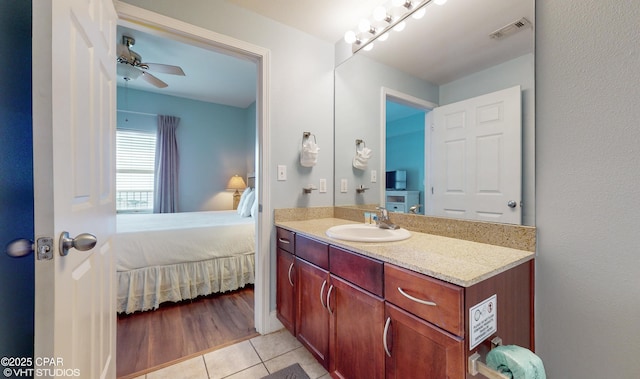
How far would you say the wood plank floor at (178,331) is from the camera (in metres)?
1.59

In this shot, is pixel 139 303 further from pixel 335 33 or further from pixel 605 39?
pixel 605 39

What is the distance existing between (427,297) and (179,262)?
7.25 feet

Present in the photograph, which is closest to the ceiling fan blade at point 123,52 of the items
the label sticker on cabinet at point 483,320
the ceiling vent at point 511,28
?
the ceiling vent at point 511,28

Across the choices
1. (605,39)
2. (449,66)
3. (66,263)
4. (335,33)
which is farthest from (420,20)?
(66,263)

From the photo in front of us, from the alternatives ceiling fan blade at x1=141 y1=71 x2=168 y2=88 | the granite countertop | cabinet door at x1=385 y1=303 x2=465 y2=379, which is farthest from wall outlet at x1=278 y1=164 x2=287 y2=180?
ceiling fan blade at x1=141 y1=71 x2=168 y2=88

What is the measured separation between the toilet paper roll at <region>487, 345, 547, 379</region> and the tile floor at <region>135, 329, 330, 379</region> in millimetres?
979

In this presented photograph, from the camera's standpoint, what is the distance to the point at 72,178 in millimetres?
755

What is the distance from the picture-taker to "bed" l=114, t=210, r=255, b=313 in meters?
2.10

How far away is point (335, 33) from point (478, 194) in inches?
66.0

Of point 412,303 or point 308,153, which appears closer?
point 412,303

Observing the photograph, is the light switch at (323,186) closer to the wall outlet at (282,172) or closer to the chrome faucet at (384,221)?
the wall outlet at (282,172)

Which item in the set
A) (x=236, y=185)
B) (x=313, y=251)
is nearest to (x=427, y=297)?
(x=313, y=251)

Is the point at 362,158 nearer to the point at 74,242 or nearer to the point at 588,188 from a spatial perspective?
the point at 588,188

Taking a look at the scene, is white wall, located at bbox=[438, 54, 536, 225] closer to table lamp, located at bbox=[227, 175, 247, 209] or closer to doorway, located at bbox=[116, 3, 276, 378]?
doorway, located at bbox=[116, 3, 276, 378]
